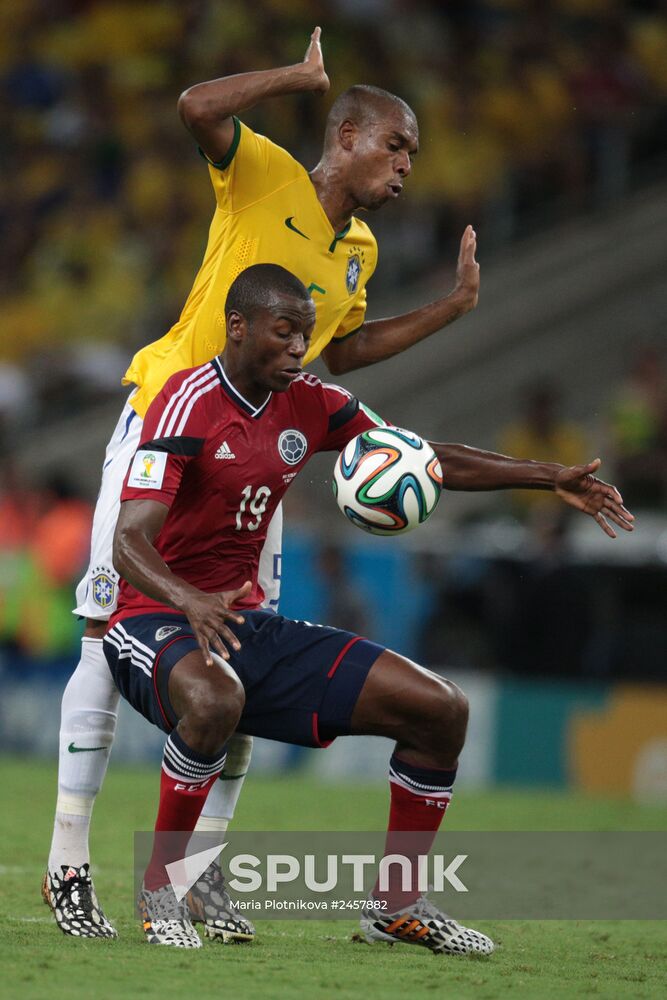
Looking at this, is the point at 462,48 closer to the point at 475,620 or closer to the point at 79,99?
the point at 79,99

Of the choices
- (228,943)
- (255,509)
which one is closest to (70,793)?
(228,943)

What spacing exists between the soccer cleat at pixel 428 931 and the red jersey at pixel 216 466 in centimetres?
113

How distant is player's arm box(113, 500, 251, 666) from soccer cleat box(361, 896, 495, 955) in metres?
1.10

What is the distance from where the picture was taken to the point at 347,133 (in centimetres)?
554

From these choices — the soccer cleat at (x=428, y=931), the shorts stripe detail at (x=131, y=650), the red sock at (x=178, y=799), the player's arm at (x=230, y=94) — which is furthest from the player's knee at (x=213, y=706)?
the player's arm at (x=230, y=94)

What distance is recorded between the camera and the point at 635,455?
12.4 m

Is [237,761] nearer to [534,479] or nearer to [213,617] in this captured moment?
[213,617]

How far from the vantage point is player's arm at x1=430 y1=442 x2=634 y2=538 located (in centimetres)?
538

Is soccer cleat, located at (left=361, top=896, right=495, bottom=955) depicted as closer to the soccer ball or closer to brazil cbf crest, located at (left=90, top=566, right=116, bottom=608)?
the soccer ball

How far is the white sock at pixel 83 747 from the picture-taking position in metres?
5.15

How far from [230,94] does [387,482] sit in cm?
136

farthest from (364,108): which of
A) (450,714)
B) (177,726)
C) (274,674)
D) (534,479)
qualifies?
(177,726)

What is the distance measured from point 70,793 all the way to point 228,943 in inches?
28.0

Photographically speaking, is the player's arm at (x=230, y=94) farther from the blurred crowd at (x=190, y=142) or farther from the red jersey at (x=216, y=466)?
the blurred crowd at (x=190, y=142)
